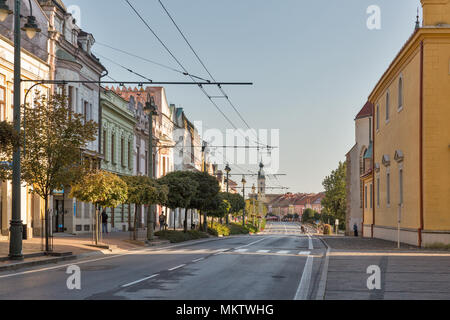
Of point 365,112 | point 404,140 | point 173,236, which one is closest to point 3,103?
point 173,236

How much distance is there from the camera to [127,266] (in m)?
18.3

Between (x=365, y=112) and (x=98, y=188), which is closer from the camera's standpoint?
(x=98, y=188)

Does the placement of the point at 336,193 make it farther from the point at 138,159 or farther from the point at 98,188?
the point at 98,188

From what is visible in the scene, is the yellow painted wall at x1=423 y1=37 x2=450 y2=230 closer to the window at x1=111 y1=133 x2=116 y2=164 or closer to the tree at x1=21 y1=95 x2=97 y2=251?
the tree at x1=21 y1=95 x2=97 y2=251

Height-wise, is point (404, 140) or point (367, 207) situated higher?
point (404, 140)

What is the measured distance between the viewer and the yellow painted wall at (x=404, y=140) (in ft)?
96.4

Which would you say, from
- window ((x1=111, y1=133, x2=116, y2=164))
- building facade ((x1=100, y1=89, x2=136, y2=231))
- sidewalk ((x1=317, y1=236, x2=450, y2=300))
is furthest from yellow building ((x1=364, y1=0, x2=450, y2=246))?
window ((x1=111, y1=133, x2=116, y2=164))

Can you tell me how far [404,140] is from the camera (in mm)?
32344

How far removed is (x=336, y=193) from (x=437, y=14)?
60.2 m

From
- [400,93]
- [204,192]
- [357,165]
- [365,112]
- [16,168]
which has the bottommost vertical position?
[204,192]

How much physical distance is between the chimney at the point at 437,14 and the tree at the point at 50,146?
16.4m
